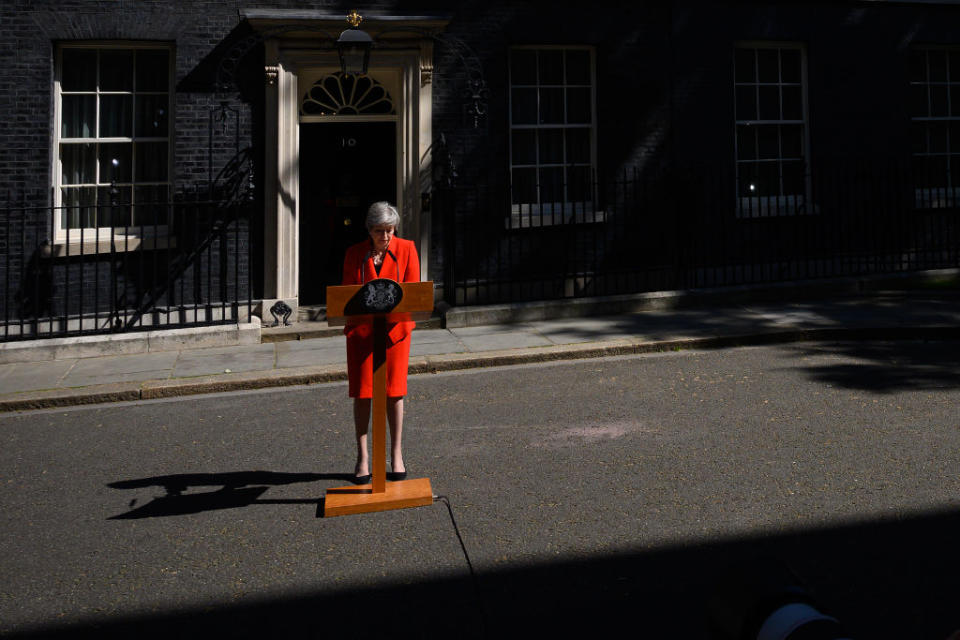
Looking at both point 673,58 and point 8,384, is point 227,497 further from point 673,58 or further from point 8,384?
point 673,58

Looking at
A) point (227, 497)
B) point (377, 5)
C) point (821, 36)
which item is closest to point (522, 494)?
point (227, 497)

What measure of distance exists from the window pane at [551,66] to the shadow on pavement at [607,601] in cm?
954

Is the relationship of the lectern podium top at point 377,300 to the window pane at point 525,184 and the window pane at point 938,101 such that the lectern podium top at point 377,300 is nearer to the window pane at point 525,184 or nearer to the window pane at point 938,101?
the window pane at point 525,184

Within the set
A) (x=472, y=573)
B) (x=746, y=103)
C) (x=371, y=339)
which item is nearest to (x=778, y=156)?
(x=746, y=103)

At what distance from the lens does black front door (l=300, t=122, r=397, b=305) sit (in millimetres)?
11953

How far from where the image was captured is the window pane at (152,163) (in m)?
11.7

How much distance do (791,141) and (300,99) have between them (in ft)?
24.2

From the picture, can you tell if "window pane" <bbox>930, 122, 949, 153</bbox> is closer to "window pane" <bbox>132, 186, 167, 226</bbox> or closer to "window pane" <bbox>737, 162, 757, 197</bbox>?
"window pane" <bbox>737, 162, 757, 197</bbox>

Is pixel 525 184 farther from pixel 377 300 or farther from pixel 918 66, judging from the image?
pixel 377 300

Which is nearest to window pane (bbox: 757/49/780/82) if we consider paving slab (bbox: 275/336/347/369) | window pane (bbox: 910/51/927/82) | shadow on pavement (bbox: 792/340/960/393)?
window pane (bbox: 910/51/927/82)

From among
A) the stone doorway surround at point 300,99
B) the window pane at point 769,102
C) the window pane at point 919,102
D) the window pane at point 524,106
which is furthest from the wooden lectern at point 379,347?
the window pane at point 919,102

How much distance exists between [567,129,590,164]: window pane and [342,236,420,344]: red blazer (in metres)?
7.81

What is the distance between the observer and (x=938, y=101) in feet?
47.8

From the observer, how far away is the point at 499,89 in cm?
1241
